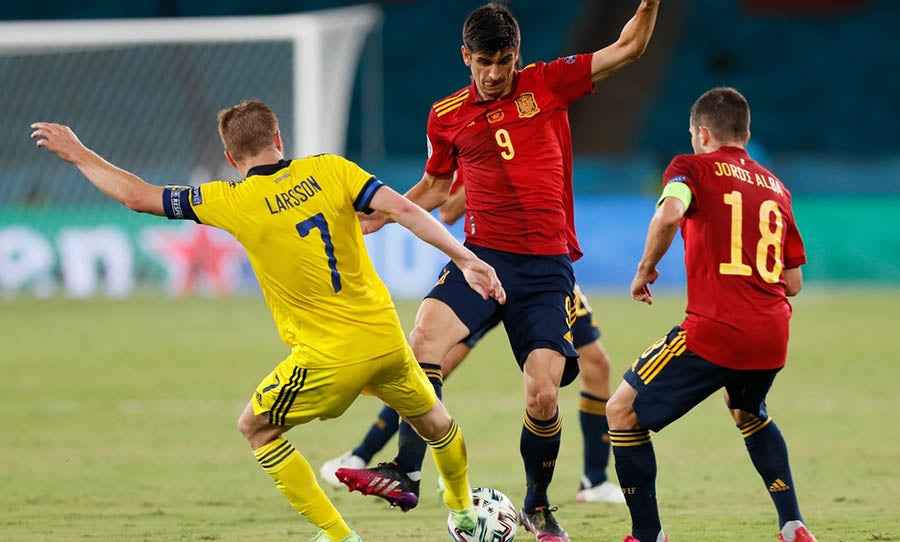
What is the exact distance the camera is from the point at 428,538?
248 inches

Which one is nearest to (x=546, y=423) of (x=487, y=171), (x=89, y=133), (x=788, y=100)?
(x=487, y=171)

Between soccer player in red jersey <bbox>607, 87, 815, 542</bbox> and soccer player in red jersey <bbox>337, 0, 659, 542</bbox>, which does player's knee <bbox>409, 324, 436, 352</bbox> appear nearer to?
soccer player in red jersey <bbox>337, 0, 659, 542</bbox>

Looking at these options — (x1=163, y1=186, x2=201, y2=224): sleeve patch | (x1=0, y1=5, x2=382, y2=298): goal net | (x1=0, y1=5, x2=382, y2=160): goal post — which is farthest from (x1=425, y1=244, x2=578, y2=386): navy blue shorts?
(x1=0, y1=5, x2=382, y2=298): goal net

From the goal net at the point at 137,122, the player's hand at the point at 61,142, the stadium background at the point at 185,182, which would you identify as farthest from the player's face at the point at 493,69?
the stadium background at the point at 185,182

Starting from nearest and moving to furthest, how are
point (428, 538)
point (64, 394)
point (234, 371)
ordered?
point (428, 538), point (64, 394), point (234, 371)

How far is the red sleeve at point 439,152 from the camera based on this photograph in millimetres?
6716

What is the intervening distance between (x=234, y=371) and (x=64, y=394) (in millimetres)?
1889

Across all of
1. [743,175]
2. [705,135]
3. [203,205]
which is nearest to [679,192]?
[743,175]

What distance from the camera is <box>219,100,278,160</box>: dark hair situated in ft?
18.2

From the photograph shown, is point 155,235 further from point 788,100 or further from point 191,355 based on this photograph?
point 788,100

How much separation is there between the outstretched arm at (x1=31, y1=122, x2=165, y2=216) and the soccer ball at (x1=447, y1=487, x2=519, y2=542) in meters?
2.01

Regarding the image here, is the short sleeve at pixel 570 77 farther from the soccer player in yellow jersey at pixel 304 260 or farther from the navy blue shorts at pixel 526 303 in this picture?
the soccer player in yellow jersey at pixel 304 260

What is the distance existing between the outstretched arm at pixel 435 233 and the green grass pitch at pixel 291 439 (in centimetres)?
146

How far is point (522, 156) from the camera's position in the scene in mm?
6535
